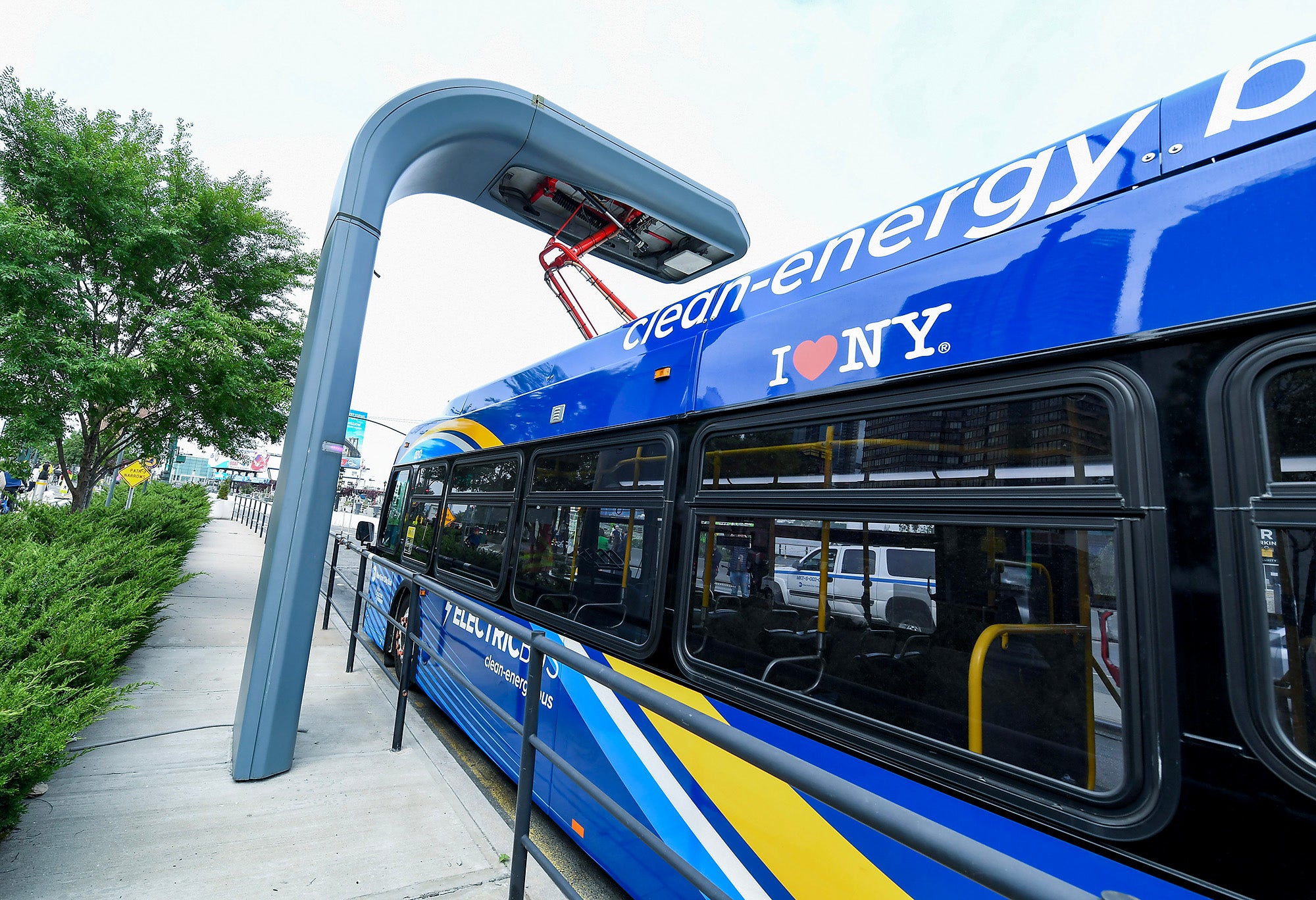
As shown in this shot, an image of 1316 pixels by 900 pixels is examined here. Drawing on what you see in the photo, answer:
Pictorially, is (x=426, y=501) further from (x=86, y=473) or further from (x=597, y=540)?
(x=86, y=473)

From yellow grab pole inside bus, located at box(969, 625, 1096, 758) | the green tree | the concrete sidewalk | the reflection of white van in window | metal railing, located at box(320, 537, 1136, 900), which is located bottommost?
the concrete sidewalk

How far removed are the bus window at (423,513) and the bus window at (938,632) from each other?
3.75 m

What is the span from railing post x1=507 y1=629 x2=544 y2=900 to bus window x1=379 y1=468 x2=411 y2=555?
4755 millimetres

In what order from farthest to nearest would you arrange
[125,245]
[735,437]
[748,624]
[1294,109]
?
[125,245]
[735,437]
[748,624]
[1294,109]

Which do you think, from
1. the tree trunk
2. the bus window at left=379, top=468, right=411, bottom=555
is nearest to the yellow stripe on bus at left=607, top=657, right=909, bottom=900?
the bus window at left=379, top=468, right=411, bottom=555

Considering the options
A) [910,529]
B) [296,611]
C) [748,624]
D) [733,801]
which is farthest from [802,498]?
[296,611]

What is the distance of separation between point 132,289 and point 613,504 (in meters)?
8.89

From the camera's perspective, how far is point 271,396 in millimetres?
9531

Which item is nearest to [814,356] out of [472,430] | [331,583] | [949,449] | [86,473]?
[949,449]

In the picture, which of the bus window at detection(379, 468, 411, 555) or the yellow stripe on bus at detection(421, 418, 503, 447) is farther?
the bus window at detection(379, 468, 411, 555)

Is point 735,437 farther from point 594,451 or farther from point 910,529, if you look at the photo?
point 594,451

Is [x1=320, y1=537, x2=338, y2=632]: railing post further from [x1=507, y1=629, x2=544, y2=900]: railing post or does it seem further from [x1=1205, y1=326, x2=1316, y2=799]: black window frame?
[x1=1205, y1=326, x2=1316, y2=799]: black window frame

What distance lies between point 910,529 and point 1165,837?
2.92 feet

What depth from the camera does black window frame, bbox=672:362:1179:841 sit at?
1.43 metres
